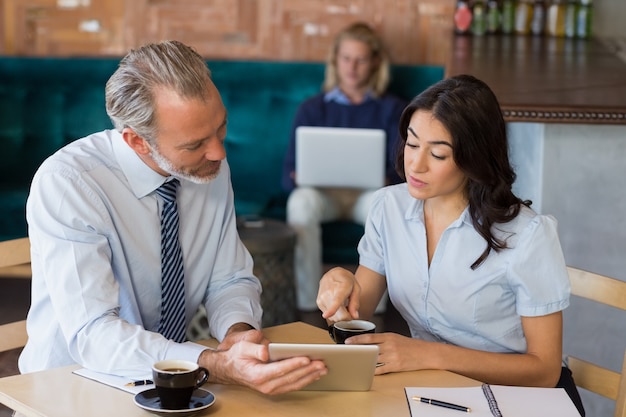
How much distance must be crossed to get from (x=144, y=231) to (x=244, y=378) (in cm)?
51

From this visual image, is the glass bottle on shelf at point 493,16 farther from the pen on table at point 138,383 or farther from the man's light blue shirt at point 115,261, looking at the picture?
the pen on table at point 138,383

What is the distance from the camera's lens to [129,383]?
5.90ft

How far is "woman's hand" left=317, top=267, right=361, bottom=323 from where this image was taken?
200 centimetres

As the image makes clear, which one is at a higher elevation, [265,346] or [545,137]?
[545,137]

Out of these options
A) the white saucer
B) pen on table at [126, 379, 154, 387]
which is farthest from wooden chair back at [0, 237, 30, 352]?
the white saucer

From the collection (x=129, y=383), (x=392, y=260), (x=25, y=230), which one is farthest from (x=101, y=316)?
(x=25, y=230)

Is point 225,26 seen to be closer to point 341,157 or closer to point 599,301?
point 341,157

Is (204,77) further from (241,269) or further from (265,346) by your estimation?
(265,346)

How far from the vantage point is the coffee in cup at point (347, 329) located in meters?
1.87

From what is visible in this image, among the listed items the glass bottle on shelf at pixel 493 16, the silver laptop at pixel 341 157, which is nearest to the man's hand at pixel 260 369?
the silver laptop at pixel 341 157

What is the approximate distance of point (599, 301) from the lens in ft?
7.11

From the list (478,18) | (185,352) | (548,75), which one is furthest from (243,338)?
(478,18)

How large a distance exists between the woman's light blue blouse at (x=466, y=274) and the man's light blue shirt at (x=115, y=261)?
326 mm

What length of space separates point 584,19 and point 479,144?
3439 millimetres
